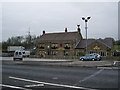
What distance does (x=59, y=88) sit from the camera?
28.8 ft

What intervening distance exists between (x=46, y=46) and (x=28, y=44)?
115ft

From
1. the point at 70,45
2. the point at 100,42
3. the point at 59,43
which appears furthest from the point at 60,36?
the point at 100,42

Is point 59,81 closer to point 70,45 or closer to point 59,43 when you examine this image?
point 70,45

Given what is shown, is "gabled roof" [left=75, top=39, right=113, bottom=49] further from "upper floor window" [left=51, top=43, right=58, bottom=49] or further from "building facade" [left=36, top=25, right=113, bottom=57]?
"upper floor window" [left=51, top=43, right=58, bottom=49]

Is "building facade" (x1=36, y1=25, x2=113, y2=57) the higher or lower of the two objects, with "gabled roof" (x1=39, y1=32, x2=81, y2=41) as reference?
lower

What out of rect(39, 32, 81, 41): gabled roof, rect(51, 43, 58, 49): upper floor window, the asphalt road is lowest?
the asphalt road

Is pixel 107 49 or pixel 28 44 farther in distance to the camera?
pixel 28 44

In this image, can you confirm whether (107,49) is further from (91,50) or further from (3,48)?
(3,48)

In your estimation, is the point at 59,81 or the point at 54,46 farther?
the point at 54,46

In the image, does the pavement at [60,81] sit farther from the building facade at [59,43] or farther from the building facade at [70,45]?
the building facade at [59,43]

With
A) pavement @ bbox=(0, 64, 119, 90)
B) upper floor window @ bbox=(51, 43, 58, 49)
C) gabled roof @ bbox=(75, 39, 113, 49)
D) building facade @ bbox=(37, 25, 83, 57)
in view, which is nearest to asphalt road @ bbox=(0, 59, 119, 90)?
pavement @ bbox=(0, 64, 119, 90)

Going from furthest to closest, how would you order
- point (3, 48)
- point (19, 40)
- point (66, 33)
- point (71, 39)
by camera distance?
point (19, 40), point (3, 48), point (66, 33), point (71, 39)

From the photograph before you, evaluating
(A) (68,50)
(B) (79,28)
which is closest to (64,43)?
(A) (68,50)

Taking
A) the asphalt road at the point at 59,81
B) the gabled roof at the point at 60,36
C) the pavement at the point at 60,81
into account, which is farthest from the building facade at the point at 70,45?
the pavement at the point at 60,81
